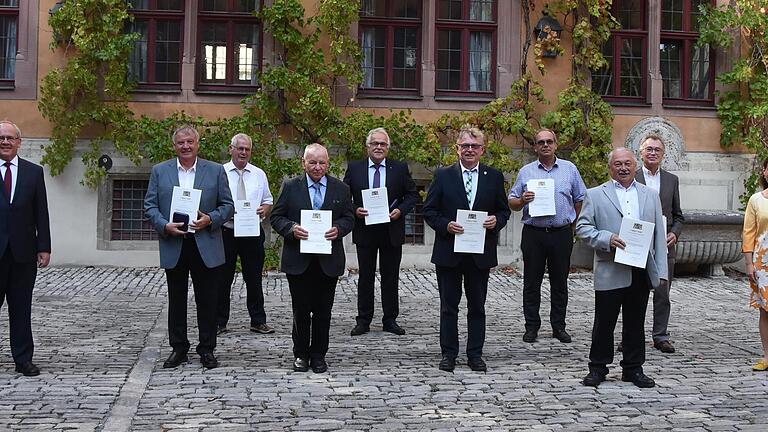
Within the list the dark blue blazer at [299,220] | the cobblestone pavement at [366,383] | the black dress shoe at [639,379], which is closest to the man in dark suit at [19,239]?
the cobblestone pavement at [366,383]

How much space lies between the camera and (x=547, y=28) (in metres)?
15.7

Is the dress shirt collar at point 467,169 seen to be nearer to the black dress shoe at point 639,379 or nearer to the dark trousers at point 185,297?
the black dress shoe at point 639,379

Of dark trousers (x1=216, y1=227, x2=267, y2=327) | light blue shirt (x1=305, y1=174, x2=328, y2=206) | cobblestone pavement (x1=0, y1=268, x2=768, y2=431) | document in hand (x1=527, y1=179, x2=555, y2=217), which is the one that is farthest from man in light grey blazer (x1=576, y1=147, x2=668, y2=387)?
dark trousers (x1=216, y1=227, x2=267, y2=327)

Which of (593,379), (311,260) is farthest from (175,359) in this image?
(593,379)

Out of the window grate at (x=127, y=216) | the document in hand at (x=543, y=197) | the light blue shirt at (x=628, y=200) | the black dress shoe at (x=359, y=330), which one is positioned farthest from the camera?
the window grate at (x=127, y=216)

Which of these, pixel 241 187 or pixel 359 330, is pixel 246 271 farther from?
pixel 359 330

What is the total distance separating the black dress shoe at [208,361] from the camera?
7922 millimetres

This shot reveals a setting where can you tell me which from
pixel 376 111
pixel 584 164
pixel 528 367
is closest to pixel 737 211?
pixel 584 164

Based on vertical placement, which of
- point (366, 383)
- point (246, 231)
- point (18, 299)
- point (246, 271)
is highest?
point (246, 231)

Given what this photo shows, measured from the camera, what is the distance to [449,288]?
26.5ft

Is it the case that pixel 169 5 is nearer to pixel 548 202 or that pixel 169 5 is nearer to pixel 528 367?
pixel 548 202

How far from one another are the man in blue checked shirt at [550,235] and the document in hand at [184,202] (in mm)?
3117

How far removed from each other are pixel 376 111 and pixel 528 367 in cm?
824

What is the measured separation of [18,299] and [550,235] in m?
4.70
